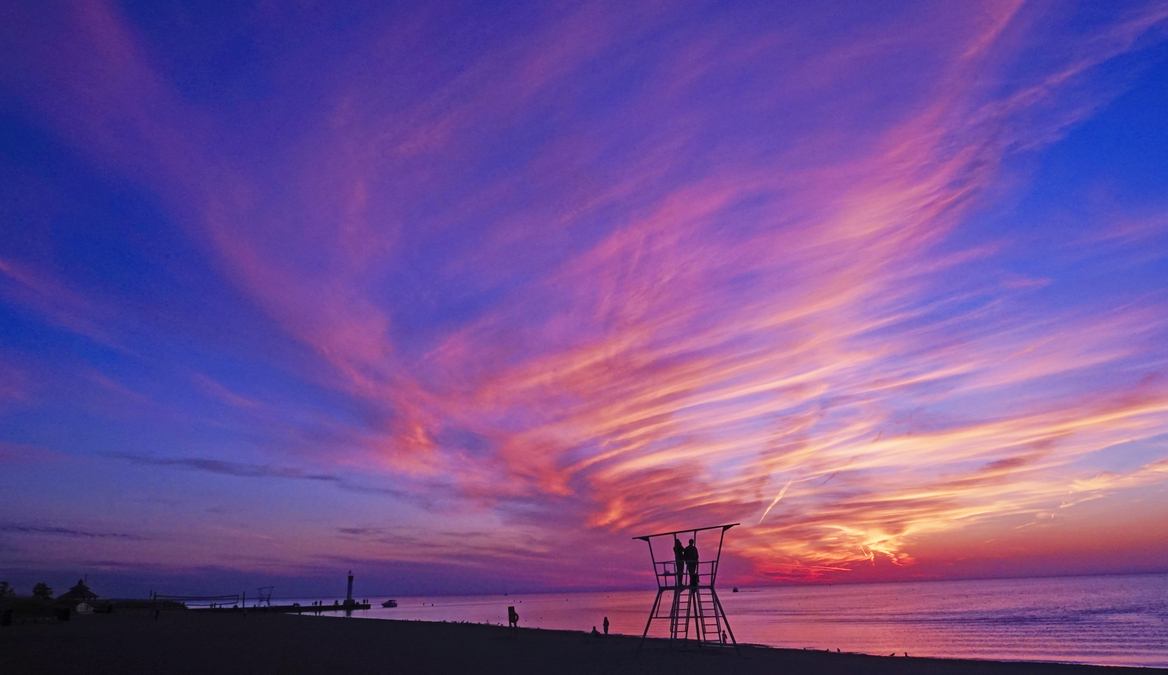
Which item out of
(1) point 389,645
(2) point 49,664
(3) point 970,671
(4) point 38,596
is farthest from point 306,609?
(3) point 970,671

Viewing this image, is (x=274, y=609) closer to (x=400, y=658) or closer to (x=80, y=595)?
(x=80, y=595)

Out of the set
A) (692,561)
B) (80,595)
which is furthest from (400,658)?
(80,595)

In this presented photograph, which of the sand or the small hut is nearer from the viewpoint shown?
the sand

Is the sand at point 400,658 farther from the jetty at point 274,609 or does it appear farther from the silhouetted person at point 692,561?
the jetty at point 274,609

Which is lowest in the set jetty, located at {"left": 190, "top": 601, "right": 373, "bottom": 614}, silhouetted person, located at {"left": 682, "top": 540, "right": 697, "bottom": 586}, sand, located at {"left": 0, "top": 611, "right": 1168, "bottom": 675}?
jetty, located at {"left": 190, "top": 601, "right": 373, "bottom": 614}

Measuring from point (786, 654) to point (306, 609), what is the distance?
3843 inches

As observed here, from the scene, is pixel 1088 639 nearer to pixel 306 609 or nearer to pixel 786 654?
pixel 786 654

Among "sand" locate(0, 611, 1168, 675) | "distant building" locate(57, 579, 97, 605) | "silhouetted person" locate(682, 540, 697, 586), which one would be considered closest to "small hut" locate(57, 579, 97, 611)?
"distant building" locate(57, 579, 97, 605)

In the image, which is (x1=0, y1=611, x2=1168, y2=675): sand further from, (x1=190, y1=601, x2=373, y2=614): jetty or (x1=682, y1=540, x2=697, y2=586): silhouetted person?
(x1=190, y1=601, x2=373, y2=614): jetty

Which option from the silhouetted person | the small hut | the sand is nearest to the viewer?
the sand

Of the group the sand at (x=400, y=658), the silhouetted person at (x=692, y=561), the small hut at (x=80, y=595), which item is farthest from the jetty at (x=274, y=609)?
the silhouetted person at (x=692, y=561)

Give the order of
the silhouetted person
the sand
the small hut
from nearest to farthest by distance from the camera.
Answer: the sand < the silhouetted person < the small hut

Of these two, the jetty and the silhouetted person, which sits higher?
the silhouetted person

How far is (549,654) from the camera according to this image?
27.0 meters
